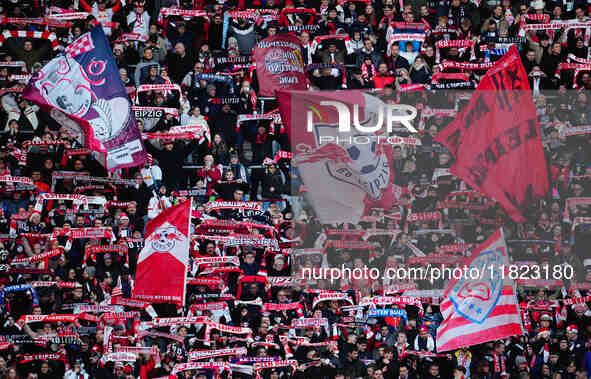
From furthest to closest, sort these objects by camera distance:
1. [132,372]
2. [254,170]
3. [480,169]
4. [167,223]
Answer: [254,170] → [167,223] → [132,372] → [480,169]

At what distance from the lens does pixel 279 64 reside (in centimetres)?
2436

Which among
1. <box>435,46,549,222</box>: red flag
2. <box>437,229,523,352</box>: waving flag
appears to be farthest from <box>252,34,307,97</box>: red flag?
→ <box>435,46,549,222</box>: red flag

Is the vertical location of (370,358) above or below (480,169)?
below

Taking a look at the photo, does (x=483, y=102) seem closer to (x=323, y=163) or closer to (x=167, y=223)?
(x=323, y=163)

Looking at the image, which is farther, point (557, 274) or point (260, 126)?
point (260, 126)

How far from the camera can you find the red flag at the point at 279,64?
79.7 ft

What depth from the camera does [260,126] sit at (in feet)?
79.8

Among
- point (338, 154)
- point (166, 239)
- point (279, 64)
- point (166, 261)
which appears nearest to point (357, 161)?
point (338, 154)

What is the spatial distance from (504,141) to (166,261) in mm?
6228

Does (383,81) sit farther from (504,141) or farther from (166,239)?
(504,141)

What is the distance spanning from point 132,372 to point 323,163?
4.61 metres

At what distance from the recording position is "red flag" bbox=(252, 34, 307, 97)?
24.3m

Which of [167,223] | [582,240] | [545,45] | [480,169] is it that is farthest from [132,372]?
[545,45]

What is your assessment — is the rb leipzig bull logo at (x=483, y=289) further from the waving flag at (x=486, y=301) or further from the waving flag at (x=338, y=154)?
the waving flag at (x=338, y=154)
